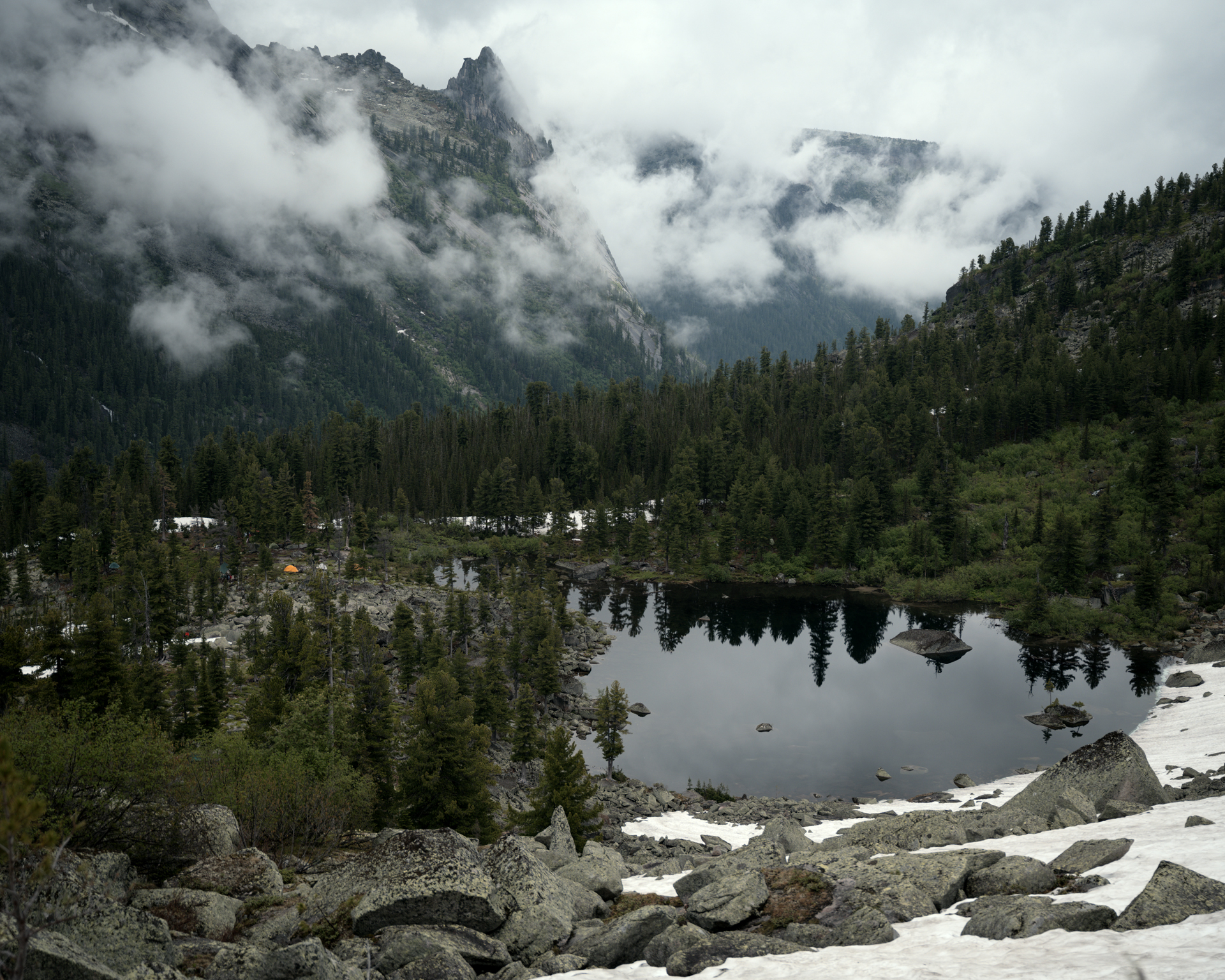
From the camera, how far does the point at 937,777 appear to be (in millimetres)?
53312

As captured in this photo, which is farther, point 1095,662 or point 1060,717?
point 1095,662

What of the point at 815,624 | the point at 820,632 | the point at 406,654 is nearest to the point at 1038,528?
the point at 815,624

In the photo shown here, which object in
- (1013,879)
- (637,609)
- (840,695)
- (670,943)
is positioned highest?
(1013,879)

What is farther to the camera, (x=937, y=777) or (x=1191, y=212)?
(x=1191, y=212)

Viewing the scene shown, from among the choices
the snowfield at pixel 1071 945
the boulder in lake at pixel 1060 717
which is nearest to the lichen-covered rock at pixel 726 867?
the snowfield at pixel 1071 945

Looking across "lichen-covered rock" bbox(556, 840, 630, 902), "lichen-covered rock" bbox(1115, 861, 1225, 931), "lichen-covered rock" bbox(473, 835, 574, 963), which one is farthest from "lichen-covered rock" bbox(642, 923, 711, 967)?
"lichen-covered rock" bbox(1115, 861, 1225, 931)

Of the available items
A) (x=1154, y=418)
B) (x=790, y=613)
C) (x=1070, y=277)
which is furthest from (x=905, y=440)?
(x=1070, y=277)

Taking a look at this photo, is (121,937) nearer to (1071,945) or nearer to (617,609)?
(1071,945)

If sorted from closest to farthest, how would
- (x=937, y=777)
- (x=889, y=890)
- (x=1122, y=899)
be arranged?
(x=1122, y=899), (x=889, y=890), (x=937, y=777)

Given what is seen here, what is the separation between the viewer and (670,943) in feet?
50.4

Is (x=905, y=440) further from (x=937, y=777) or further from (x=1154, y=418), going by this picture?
(x=937, y=777)

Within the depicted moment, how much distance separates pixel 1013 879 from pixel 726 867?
7.70m

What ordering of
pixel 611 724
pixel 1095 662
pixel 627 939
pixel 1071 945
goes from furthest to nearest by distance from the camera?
pixel 1095 662 < pixel 611 724 < pixel 627 939 < pixel 1071 945

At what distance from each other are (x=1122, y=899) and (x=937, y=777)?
141 ft
